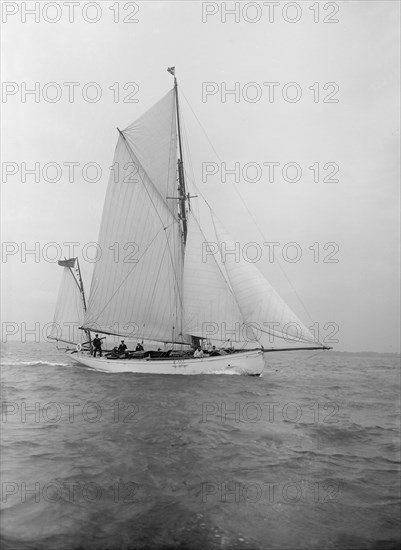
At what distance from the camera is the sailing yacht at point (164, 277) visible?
27.4m

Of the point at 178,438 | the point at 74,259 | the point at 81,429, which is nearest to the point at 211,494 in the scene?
→ the point at 178,438

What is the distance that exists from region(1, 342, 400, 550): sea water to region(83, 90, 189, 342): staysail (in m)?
14.7

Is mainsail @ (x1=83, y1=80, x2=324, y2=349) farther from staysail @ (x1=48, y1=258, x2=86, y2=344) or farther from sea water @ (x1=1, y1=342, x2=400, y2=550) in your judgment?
sea water @ (x1=1, y1=342, x2=400, y2=550)

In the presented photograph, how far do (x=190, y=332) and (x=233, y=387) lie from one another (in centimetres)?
680

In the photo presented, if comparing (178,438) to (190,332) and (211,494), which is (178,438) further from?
(190,332)

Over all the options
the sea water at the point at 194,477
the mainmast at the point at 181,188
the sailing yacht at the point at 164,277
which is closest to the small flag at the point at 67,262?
the sailing yacht at the point at 164,277

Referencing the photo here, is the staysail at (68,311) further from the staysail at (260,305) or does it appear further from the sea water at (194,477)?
the sea water at (194,477)

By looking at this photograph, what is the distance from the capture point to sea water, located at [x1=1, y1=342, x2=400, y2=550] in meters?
5.88

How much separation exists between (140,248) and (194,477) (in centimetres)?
2510

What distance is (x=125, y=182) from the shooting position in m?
32.6

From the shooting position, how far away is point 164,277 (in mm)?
31812

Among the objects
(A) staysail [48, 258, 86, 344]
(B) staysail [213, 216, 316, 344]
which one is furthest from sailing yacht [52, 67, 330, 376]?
(A) staysail [48, 258, 86, 344]

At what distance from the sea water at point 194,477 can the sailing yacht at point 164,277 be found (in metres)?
10.6

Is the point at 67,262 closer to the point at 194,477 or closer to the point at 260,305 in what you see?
the point at 260,305
